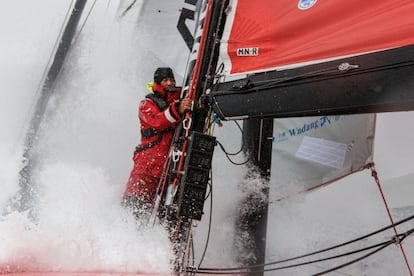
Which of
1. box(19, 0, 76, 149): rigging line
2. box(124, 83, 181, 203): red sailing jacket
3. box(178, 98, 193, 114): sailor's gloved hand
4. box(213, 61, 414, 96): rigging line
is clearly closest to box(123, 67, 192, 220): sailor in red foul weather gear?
box(124, 83, 181, 203): red sailing jacket

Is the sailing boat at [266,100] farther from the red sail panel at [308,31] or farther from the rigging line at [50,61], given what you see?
the rigging line at [50,61]

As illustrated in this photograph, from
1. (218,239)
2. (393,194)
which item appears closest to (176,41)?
(218,239)

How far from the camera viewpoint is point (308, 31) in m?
2.44

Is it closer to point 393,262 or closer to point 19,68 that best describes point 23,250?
point 393,262

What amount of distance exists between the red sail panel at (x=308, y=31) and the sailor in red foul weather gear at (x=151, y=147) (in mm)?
732

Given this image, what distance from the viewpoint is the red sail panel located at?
2000 millimetres

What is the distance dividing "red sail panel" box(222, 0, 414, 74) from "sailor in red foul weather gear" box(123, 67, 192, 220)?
73 cm

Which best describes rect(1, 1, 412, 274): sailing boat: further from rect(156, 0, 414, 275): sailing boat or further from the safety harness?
the safety harness

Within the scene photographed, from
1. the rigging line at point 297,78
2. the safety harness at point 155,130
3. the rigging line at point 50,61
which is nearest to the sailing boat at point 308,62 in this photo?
the rigging line at point 297,78

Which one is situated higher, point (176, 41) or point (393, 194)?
point (176, 41)

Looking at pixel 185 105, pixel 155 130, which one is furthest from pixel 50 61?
pixel 185 105

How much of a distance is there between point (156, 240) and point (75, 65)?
386 cm

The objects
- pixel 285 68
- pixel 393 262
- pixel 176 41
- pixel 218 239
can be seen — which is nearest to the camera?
pixel 285 68

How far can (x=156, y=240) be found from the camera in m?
2.92
